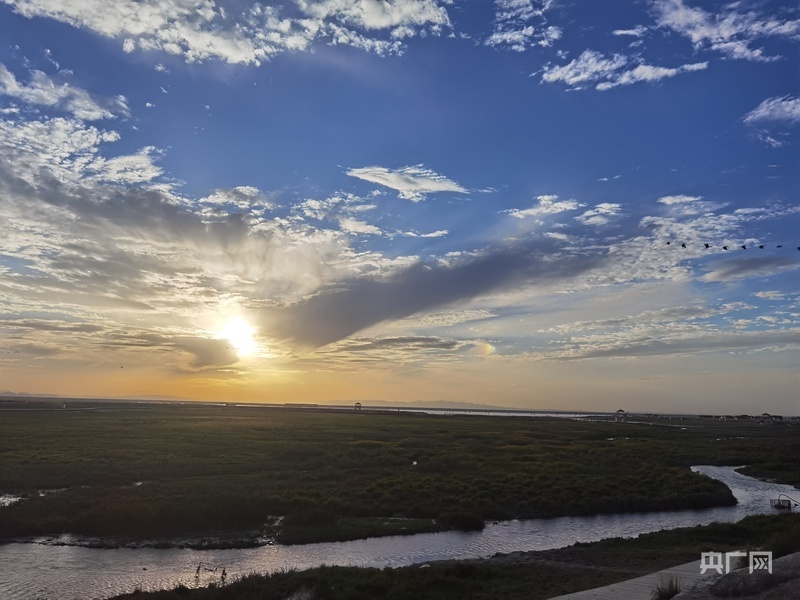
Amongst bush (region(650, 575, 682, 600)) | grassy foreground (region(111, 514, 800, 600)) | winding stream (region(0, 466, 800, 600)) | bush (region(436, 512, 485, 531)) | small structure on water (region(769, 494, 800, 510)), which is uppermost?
bush (region(650, 575, 682, 600))

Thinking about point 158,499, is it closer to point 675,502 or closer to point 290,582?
point 290,582

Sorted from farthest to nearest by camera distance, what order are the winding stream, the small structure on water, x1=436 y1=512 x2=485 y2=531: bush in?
the small structure on water < x1=436 y1=512 x2=485 y2=531: bush < the winding stream

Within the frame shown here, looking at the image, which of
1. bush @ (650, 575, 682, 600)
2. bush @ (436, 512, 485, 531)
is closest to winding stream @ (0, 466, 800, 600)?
bush @ (436, 512, 485, 531)

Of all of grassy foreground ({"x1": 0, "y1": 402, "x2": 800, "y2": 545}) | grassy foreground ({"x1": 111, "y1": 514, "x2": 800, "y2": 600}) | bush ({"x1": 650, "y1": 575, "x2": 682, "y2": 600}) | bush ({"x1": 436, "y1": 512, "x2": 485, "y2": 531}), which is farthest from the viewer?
bush ({"x1": 436, "y1": 512, "x2": 485, "y2": 531})

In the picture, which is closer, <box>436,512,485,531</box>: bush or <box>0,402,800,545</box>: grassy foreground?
<box>0,402,800,545</box>: grassy foreground

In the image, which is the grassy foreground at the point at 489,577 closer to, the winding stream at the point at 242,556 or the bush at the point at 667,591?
the winding stream at the point at 242,556

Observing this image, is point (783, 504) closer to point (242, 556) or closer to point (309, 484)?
point (309, 484)

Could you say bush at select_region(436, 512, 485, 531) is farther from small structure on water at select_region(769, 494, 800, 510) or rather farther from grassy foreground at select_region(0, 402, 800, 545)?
small structure on water at select_region(769, 494, 800, 510)
